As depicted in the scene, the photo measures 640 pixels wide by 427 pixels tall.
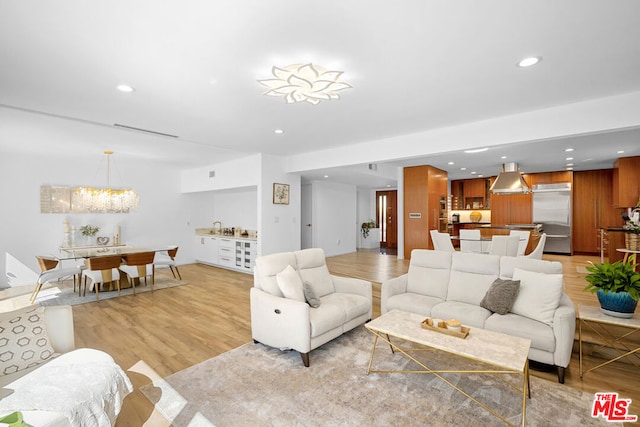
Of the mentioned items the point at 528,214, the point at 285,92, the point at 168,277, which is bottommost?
the point at 168,277

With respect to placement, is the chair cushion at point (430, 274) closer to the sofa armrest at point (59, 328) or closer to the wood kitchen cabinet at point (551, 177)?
the sofa armrest at point (59, 328)

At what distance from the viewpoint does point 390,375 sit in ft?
8.66

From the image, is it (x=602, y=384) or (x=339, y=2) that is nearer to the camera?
(x=339, y=2)

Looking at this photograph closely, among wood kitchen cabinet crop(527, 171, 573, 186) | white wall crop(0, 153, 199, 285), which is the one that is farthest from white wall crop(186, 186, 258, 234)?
wood kitchen cabinet crop(527, 171, 573, 186)

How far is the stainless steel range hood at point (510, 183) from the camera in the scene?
735cm

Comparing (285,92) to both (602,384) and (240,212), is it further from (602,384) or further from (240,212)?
(240,212)

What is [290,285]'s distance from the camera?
3168 millimetres

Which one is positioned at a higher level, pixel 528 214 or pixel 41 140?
pixel 41 140

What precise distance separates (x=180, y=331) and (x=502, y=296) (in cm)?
360

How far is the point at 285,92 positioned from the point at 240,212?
6.07m

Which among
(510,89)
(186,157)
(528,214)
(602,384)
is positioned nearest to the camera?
(602,384)

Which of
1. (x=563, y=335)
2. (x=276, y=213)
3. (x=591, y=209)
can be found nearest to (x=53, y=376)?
(x=563, y=335)

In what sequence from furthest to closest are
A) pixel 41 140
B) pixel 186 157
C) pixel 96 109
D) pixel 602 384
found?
1. pixel 186 157
2. pixel 41 140
3. pixel 96 109
4. pixel 602 384

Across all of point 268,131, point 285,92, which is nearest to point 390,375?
point 285,92
